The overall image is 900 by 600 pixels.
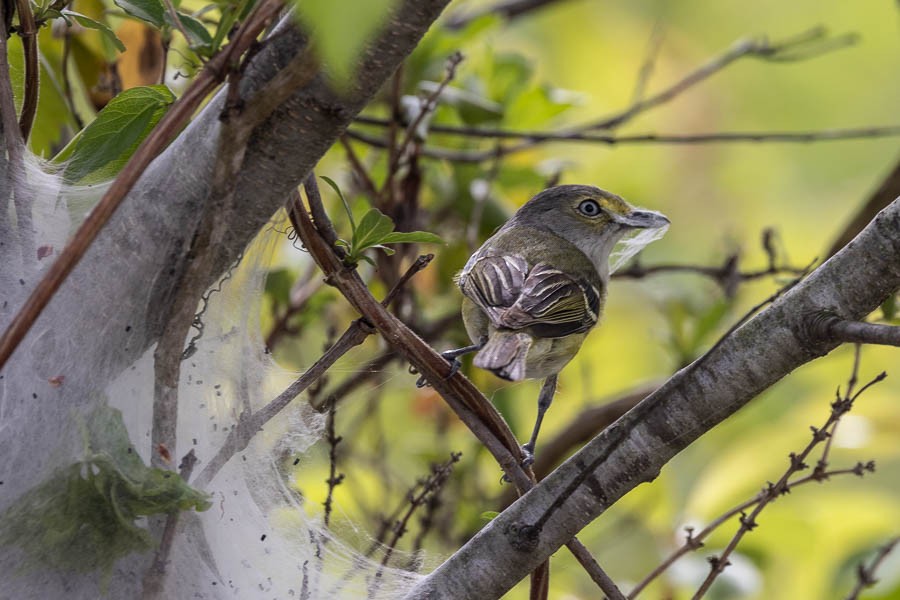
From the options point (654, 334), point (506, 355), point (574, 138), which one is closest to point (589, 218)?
point (574, 138)

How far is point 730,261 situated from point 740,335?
165cm

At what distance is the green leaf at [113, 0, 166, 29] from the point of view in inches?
70.3

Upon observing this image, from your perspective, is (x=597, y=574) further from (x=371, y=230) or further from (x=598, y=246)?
(x=598, y=246)

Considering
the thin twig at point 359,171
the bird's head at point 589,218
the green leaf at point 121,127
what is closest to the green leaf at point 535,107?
the bird's head at point 589,218

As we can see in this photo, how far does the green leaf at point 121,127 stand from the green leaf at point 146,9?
12 cm

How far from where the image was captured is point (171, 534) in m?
1.72

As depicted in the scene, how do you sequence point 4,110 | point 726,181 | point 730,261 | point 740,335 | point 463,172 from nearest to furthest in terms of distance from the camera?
point 740,335 → point 4,110 → point 730,261 → point 463,172 → point 726,181

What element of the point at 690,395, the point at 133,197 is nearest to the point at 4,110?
the point at 133,197

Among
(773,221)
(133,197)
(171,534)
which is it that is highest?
(773,221)

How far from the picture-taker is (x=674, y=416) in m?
1.69

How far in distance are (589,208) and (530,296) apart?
2.44 ft

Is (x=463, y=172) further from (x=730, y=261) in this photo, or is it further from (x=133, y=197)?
(x=133, y=197)

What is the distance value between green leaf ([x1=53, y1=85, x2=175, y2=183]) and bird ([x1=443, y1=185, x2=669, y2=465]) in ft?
2.79

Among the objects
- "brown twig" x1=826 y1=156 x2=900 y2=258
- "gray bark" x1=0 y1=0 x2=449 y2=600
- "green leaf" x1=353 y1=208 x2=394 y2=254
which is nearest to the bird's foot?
"green leaf" x1=353 y1=208 x2=394 y2=254
